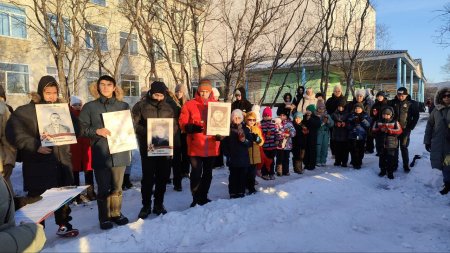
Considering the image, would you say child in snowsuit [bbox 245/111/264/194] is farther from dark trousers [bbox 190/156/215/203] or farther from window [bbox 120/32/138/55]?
window [bbox 120/32/138/55]

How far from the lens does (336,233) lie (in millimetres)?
4508

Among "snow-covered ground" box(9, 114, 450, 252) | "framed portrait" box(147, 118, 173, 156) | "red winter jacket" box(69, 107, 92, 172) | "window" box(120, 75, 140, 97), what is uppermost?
"window" box(120, 75, 140, 97)

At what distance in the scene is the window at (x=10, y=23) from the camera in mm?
17938

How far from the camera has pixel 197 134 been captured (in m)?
5.26

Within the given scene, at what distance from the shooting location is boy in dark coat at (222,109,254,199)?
19.6ft

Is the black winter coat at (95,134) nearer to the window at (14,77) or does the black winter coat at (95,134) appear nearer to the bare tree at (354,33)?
the bare tree at (354,33)

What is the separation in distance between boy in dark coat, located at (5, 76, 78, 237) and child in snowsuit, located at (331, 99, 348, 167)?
6.50 meters

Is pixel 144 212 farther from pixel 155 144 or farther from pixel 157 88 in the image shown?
pixel 157 88

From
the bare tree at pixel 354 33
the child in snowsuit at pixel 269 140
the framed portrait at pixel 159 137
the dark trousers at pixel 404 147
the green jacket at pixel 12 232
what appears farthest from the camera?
the bare tree at pixel 354 33

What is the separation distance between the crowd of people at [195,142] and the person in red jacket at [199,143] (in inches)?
0.6

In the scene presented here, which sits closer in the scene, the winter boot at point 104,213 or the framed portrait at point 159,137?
the winter boot at point 104,213

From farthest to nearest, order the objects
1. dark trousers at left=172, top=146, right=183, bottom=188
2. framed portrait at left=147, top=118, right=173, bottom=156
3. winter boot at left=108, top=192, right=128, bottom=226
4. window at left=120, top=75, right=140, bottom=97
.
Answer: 1. window at left=120, top=75, right=140, bottom=97
2. dark trousers at left=172, top=146, right=183, bottom=188
3. framed portrait at left=147, top=118, right=173, bottom=156
4. winter boot at left=108, top=192, right=128, bottom=226

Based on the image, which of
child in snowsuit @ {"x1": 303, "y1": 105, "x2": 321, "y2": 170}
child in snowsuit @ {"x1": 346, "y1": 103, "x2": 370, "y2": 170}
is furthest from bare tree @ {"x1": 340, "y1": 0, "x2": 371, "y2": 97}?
child in snowsuit @ {"x1": 303, "y1": 105, "x2": 321, "y2": 170}

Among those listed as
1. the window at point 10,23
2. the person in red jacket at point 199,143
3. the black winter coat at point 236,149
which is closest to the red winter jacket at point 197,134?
the person in red jacket at point 199,143
